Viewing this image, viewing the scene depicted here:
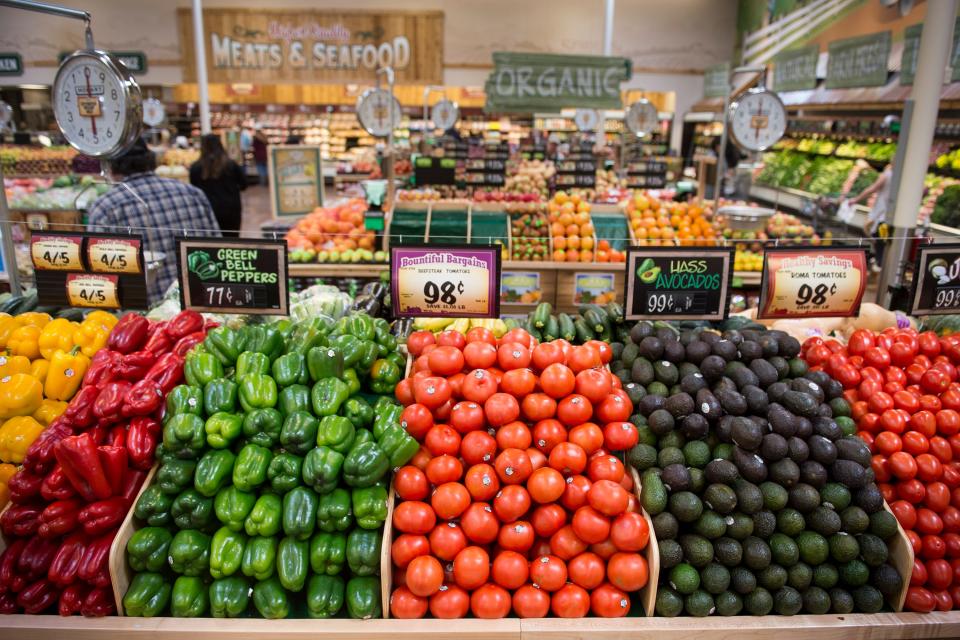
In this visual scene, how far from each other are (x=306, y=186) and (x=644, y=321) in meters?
5.27

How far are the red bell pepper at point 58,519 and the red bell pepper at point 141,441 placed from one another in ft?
0.68

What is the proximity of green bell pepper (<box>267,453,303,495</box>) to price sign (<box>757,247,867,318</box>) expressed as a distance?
199 cm

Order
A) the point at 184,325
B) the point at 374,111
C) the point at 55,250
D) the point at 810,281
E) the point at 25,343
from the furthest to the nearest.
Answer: the point at 374,111, the point at 55,250, the point at 810,281, the point at 184,325, the point at 25,343

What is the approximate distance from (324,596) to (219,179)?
18.8 ft

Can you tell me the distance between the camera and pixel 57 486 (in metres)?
2.01

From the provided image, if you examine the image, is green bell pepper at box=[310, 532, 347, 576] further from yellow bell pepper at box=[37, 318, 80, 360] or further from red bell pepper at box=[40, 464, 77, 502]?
A: yellow bell pepper at box=[37, 318, 80, 360]

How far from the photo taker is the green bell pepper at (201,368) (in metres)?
2.19

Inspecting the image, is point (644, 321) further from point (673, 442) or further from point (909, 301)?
point (909, 301)

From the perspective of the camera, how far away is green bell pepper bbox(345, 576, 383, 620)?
1.92m

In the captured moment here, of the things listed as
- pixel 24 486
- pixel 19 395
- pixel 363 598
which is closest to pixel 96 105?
pixel 19 395

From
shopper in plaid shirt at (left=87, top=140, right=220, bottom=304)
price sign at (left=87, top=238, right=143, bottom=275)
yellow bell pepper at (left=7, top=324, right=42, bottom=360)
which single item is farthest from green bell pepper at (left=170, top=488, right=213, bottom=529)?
shopper in plaid shirt at (left=87, top=140, right=220, bottom=304)

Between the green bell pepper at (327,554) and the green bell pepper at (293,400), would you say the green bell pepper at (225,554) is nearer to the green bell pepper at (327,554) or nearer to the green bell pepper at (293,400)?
the green bell pepper at (327,554)

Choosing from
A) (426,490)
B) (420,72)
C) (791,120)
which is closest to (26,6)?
(426,490)

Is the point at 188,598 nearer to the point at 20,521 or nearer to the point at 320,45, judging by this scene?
the point at 20,521
